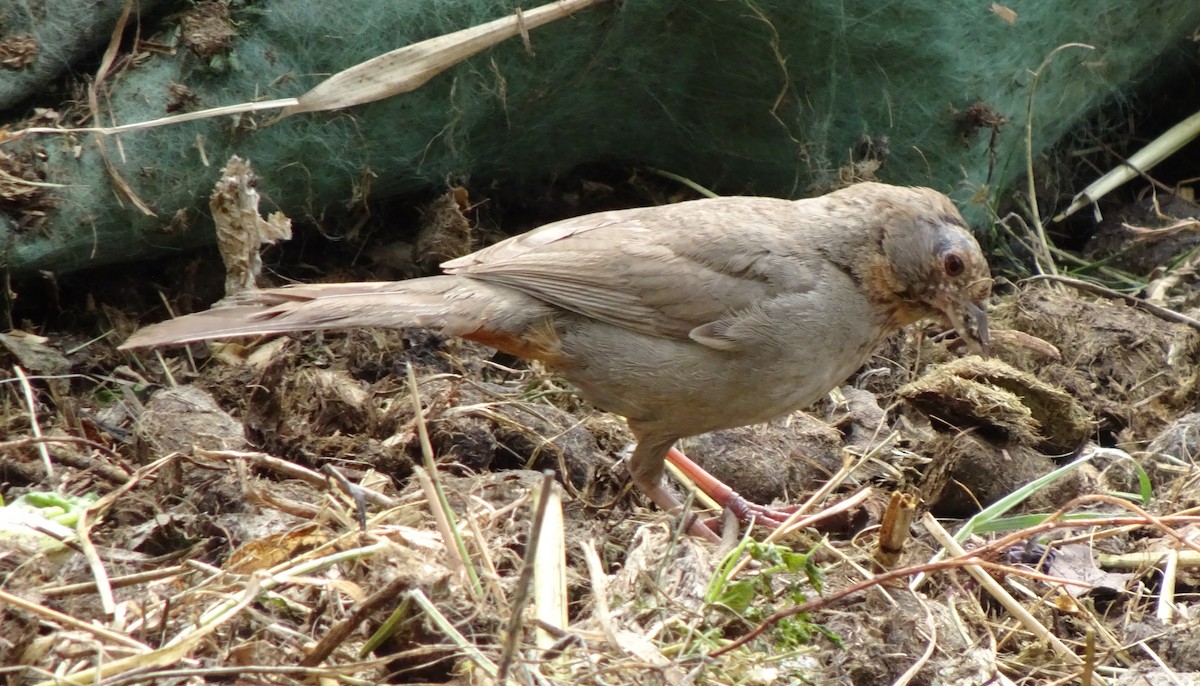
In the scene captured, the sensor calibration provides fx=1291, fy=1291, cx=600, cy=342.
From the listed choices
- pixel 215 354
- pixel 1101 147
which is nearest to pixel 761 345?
pixel 215 354

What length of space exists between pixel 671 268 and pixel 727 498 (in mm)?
856

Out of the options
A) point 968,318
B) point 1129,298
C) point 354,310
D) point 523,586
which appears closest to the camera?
point 523,586

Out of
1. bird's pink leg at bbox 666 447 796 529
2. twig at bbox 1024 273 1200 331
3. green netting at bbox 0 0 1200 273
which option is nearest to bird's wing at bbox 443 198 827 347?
bird's pink leg at bbox 666 447 796 529

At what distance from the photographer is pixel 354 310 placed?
3.95 meters

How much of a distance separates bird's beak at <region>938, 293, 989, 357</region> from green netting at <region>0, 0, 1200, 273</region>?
1.49 meters

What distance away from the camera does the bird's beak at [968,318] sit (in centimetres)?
420

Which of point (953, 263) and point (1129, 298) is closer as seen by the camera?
point (953, 263)

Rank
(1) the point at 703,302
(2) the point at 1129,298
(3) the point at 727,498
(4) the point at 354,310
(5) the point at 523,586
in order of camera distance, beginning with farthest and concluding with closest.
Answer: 1. (2) the point at 1129,298
2. (3) the point at 727,498
3. (1) the point at 703,302
4. (4) the point at 354,310
5. (5) the point at 523,586

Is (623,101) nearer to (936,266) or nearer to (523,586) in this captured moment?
(936,266)

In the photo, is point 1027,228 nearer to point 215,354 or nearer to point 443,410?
point 443,410

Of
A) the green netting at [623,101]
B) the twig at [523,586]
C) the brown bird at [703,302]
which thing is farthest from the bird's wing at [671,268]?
the twig at [523,586]

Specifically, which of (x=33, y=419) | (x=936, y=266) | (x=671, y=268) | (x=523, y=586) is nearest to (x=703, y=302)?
(x=671, y=268)

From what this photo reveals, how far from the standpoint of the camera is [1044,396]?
15.8 feet

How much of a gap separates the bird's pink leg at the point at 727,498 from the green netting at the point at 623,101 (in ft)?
5.26
